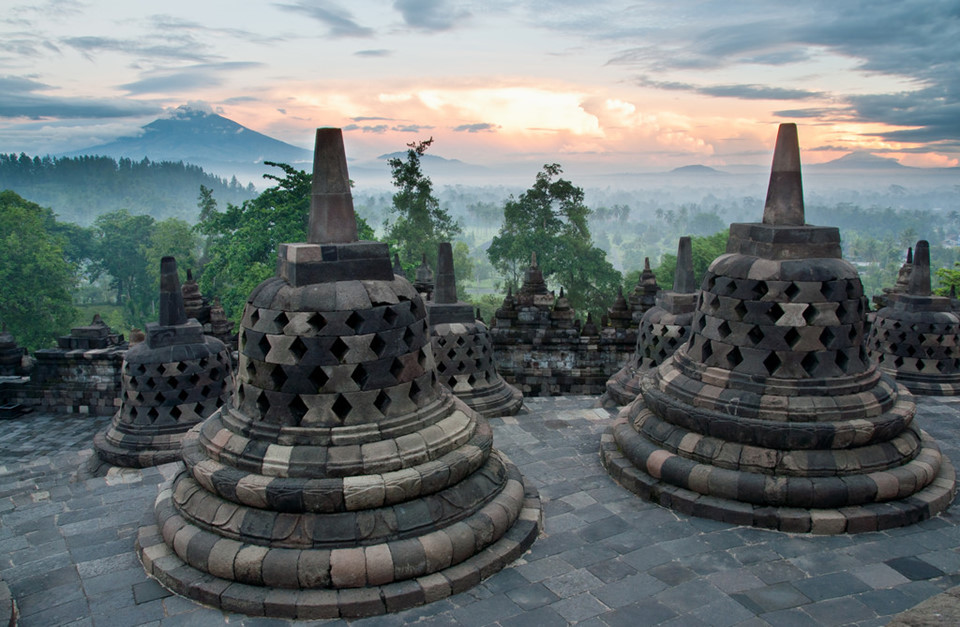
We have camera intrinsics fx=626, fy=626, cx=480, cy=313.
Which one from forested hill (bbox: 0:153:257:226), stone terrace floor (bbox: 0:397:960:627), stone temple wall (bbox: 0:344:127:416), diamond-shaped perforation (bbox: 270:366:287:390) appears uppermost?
forested hill (bbox: 0:153:257:226)

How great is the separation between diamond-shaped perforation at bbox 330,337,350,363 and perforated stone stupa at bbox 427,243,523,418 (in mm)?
4488

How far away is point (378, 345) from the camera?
5398mm

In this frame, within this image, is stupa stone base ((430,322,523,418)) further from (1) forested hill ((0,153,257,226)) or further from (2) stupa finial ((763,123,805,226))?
(1) forested hill ((0,153,257,226))

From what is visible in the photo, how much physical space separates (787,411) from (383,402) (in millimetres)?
3928

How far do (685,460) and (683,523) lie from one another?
67 centimetres

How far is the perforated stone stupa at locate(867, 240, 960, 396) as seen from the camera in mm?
10883

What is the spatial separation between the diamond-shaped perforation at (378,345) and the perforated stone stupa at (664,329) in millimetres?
5853

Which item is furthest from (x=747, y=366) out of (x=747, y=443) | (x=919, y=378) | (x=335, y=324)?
(x=919, y=378)

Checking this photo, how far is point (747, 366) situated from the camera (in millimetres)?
6465

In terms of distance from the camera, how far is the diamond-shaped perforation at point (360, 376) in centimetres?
530

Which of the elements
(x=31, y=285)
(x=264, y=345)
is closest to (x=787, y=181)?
(x=264, y=345)

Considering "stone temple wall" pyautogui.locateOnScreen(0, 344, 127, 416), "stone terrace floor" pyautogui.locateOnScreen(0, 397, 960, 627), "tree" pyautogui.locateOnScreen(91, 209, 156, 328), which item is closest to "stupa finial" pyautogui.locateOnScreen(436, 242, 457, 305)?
"stone terrace floor" pyautogui.locateOnScreen(0, 397, 960, 627)

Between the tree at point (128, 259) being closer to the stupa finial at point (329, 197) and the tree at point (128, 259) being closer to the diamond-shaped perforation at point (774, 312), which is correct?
the stupa finial at point (329, 197)

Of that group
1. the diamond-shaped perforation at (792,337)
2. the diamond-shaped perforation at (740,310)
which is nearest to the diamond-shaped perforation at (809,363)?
the diamond-shaped perforation at (792,337)
